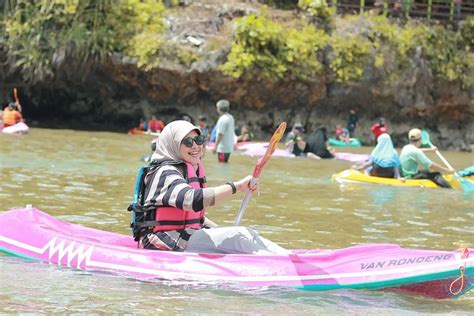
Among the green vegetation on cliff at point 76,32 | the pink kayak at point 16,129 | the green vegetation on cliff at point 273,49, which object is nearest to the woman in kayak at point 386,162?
the pink kayak at point 16,129

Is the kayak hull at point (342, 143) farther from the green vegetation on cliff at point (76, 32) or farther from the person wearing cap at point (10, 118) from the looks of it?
→ the person wearing cap at point (10, 118)

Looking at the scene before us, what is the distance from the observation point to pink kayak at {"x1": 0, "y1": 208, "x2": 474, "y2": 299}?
5766mm

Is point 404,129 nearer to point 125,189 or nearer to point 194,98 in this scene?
point 194,98

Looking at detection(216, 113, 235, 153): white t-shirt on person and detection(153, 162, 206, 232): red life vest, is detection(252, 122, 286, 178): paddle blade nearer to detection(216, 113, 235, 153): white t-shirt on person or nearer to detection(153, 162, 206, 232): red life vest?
detection(153, 162, 206, 232): red life vest

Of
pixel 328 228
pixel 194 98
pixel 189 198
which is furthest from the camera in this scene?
pixel 194 98

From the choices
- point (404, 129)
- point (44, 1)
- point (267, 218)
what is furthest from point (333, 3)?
point (267, 218)

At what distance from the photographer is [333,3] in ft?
89.1

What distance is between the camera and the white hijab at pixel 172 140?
19.5 feet

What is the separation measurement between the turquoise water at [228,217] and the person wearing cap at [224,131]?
→ 30 cm

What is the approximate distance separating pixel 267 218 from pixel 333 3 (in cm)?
1853

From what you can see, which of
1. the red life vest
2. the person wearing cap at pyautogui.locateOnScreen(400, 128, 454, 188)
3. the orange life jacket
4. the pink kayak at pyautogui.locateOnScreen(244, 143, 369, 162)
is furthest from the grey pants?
the orange life jacket

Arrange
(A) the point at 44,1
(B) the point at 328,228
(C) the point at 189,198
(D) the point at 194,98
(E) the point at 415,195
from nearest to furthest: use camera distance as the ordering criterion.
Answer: (C) the point at 189,198 → (B) the point at 328,228 → (E) the point at 415,195 → (A) the point at 44,1 → (D) the point at 194,98

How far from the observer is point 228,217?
956 centimetres

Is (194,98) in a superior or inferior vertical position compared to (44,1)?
inferior
